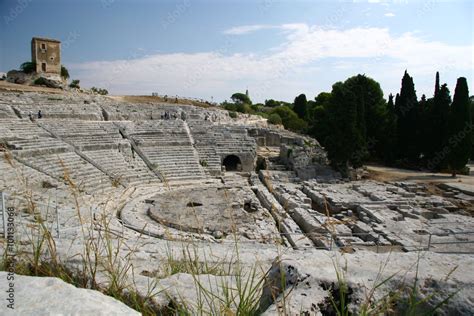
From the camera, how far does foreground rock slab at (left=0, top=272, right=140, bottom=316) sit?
1.79 metres

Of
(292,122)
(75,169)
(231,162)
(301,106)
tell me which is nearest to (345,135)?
(231,162)

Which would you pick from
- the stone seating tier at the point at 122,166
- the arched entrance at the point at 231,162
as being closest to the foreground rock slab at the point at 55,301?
the stone seating tier at the point at 122,166

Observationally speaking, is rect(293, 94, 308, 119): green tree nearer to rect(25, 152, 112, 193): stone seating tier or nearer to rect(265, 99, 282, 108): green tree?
rect(265, 99, 282, 108): green tree

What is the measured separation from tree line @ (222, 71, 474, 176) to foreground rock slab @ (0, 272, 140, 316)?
774 inches

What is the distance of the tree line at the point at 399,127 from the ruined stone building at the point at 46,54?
3135 cm

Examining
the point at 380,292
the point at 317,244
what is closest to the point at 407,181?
the point at 317,244

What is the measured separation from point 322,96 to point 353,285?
45491 mm

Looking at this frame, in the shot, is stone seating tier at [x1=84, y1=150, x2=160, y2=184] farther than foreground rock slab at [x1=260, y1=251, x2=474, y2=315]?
Yes

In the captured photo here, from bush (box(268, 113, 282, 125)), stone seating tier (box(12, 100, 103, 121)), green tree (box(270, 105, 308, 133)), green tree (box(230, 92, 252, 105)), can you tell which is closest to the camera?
stone seating tier (box(12, 100, 103, 121))

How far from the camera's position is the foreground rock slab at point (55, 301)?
1793mm

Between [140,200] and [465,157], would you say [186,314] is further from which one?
[465,157]

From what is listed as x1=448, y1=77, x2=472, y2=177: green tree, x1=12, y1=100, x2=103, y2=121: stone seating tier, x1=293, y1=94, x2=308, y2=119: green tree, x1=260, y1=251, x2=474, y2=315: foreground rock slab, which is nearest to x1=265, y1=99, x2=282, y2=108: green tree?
x1=293, y1=94, x2=308, y2=119: green tree

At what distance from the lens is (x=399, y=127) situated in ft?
85.0

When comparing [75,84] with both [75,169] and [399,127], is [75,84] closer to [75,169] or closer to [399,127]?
[75,169]
